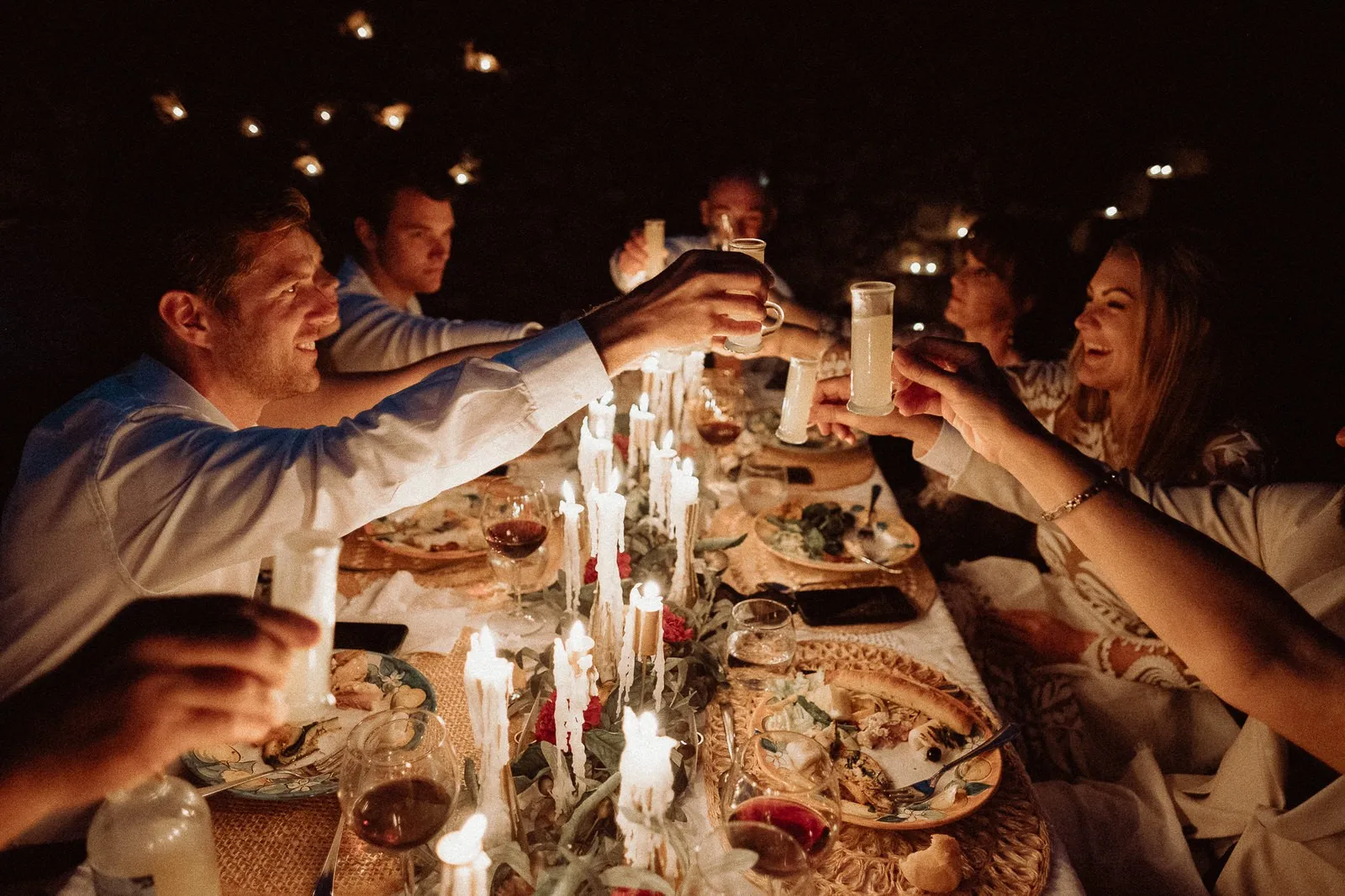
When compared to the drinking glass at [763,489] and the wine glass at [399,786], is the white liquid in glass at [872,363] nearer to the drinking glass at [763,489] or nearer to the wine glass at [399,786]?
the drinking glass at [763,489]

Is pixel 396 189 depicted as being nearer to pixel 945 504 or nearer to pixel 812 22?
pixel 945 504

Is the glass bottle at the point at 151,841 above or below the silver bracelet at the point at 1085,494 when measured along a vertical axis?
below

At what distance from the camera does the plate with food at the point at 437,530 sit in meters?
2.19

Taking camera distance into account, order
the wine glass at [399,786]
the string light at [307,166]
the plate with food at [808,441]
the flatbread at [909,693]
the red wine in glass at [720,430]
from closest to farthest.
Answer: the wine glass at [399,786]
the flatbread at [909,693]
the red wine in glass at [720,430]
the plate with food at [808,441]
the string light at [307,166]

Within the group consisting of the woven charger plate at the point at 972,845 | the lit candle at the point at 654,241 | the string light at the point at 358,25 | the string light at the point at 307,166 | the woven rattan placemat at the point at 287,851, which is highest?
the string light at the point at 358,25

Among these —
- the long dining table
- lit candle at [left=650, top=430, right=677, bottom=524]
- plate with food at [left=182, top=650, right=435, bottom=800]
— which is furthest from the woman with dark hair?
plate with food at [left=182, top=650, right=435, bottom=800]

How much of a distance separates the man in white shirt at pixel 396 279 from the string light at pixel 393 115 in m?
1.16

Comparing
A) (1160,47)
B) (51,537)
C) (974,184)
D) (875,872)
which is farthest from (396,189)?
(1160,47)

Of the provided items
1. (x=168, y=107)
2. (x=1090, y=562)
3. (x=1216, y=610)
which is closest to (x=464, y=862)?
(x=1216, y=610)

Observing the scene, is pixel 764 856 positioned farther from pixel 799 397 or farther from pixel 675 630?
pixel 799 397

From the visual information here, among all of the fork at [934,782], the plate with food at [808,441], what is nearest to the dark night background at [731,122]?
the plate with food at [808,441]

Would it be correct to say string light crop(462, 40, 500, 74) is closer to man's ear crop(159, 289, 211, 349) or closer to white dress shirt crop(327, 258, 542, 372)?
white dress shirt crop(327, 258, 542, 372)

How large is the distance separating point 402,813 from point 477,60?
→ 5.36m

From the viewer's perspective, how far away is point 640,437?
244cm
